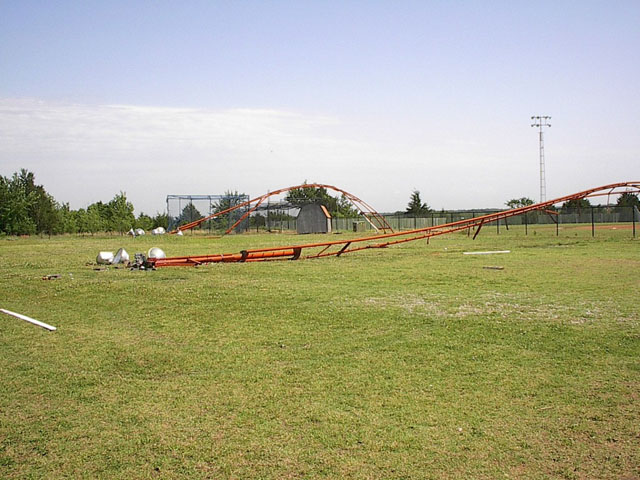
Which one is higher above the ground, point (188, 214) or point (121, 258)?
point (188, 214)

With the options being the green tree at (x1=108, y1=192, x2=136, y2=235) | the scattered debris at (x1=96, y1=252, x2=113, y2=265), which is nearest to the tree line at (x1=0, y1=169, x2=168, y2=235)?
the green tree at (x1=108, y1=192, x2=136, y2=235)

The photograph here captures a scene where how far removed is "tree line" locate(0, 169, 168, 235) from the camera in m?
48.5

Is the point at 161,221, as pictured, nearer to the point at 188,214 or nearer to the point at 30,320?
the point at 188,214

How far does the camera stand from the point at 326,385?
20.0ft

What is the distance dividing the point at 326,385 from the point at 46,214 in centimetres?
5250

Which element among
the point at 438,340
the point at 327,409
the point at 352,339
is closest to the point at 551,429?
the point at 327,409

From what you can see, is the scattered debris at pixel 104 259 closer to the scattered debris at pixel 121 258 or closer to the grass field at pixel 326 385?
the scattered debris at pixel 121 258

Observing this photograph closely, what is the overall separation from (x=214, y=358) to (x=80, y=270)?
12.1 meters

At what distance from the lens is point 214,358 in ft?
24.1

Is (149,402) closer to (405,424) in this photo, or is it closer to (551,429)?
(405,424)

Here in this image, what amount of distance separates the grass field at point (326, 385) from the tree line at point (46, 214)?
4101 centimetres

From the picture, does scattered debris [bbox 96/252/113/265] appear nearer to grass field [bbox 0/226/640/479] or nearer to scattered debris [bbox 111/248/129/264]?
scattered debris [bbox 111/248/129/264]

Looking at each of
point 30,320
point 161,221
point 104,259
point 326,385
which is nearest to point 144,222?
point 161,221

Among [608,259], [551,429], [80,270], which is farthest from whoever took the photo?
[608,259]
